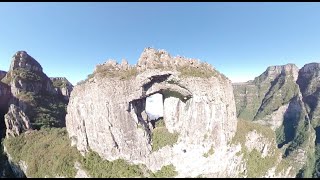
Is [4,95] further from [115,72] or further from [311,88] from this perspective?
[311,88]

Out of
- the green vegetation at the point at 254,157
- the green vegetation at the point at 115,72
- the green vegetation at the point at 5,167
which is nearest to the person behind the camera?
the green vegetation at the point at 115,72

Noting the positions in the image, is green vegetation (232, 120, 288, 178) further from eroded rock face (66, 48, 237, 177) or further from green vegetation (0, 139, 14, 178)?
green vegetation (0, 139, 14, 178)

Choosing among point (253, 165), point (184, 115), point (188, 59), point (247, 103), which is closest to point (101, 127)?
point (184, 115)

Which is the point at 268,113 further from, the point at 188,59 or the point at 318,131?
the point at 188,59

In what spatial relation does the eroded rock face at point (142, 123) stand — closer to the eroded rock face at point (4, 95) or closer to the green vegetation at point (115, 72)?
the green vegetation at point (115, 72)

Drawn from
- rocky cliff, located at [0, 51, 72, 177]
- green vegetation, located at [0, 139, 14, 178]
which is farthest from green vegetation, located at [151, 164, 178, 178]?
rocky cliff, located at [0, 51, 72, 177]

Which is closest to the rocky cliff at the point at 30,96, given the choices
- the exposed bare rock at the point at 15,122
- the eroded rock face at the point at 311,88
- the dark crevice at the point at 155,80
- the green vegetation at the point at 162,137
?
the exposed bare rock at the point at 15,122
